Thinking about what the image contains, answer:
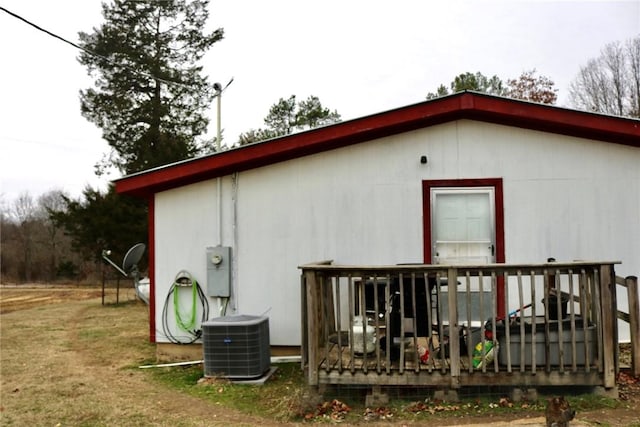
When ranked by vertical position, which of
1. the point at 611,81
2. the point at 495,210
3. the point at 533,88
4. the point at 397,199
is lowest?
the point at 495,210

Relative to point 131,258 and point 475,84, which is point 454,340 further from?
point 475,84

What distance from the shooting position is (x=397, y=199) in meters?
6.39

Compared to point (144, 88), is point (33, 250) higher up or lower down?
lower down

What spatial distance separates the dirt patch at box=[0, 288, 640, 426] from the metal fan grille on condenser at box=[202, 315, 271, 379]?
20.5 inches

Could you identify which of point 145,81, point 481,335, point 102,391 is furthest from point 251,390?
point 145,81

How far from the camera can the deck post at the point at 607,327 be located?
423 cm

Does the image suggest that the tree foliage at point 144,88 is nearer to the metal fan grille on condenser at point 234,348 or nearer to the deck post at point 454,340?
the metal fan grille on condenser at point 234,348

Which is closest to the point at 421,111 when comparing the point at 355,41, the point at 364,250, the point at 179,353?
the point at 364,250

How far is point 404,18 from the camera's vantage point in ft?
39.5

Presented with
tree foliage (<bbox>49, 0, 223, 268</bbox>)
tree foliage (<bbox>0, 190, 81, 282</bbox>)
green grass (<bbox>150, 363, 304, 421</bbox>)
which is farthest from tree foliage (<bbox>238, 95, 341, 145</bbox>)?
green grass (<bbox>150, 363, 304, 421</bbox>)

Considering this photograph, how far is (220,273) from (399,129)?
2820 millimetres

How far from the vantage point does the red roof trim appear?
602 cm

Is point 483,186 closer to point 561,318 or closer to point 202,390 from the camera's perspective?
point 561,318

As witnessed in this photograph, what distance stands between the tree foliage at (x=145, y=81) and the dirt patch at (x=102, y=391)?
1095cm
